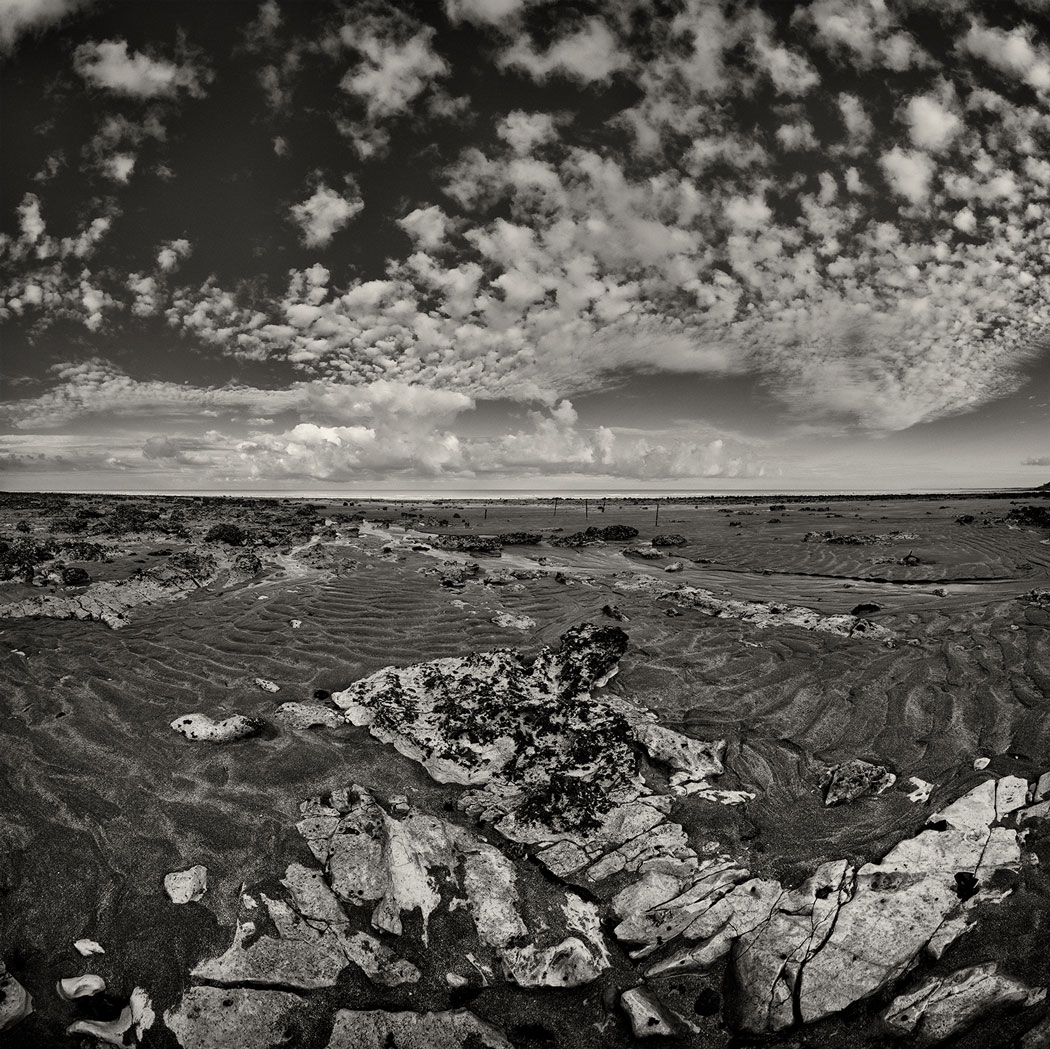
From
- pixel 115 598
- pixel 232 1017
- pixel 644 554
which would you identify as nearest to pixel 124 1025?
pixel 232 1017

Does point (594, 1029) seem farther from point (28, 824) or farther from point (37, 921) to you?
point (28, 824)

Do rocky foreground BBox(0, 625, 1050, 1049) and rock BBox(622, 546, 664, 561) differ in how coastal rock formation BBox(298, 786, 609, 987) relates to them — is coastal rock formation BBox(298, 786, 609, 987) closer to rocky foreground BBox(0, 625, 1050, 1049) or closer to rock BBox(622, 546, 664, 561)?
rocky foreground BBox(0, 625, 1050, 1049)

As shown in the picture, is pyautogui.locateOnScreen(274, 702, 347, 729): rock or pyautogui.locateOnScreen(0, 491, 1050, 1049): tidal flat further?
pyautogui.locateOnScreen(274, 702, 347, 729): rock

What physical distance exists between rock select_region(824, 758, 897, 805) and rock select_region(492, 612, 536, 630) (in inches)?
241

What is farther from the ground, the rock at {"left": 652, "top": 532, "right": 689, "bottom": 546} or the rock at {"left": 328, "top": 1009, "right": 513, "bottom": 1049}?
the rock at {"left": 652, "top": 532, "right": 689, "bottom": 546}

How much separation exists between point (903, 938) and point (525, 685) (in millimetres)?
4591

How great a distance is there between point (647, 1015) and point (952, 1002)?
69.0 inches

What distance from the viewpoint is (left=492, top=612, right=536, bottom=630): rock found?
410 inches

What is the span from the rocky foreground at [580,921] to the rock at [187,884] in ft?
0.06

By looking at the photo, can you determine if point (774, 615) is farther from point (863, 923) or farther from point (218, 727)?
point (218, 727)

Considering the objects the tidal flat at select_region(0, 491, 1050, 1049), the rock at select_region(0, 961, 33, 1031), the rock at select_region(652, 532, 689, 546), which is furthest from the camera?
the rock at select_region(652, 532, 689, 546)

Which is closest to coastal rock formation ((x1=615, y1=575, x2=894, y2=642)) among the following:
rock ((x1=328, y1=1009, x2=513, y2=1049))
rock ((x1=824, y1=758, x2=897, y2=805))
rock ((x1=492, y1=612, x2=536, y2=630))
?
rock ((x1=492, y1=612, x2=536, y2=630))

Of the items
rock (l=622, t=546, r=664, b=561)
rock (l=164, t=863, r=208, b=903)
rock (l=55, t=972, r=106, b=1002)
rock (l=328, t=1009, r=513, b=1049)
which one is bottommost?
rock (l=328, t=1009, r=513, b=1049)

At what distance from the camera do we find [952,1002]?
2889 mm
